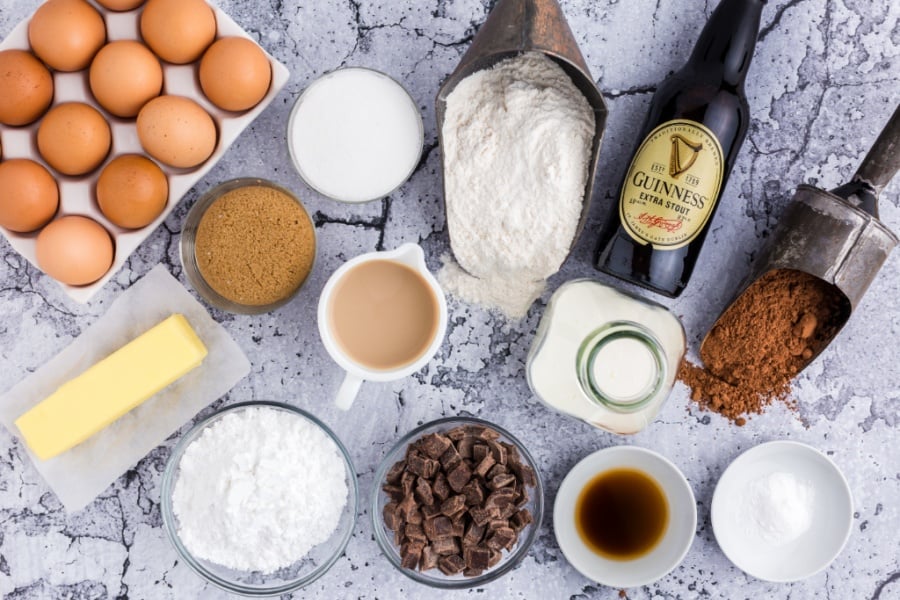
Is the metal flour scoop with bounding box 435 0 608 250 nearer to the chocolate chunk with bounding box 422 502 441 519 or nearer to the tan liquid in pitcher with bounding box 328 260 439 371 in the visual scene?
the tan liquid in pitcher with bounding box 328 260 439 371

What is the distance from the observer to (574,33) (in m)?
1.45

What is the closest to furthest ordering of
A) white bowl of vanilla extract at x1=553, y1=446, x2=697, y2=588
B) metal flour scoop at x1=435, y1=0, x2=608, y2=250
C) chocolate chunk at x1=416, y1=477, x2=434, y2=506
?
1. metal flour scoop at x1=435, y1=0, x2=608, y2=250
2. chocolate chunk at x1=416, y1=477, x2=434, y2=506
3. white bowl of vanilla extract at x1=553, y1=446, x2=697, y2=588

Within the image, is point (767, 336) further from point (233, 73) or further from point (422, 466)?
point (233, 73)

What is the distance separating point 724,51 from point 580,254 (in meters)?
0.44

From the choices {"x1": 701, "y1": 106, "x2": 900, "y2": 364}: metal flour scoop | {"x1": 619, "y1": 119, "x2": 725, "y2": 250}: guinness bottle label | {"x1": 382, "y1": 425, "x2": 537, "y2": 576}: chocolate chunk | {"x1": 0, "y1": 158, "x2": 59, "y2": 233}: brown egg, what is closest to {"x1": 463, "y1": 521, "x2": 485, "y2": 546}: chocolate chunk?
{"x1": 382, "y1": 425, "x2": 537, "y2": 576}: chocolate chunk

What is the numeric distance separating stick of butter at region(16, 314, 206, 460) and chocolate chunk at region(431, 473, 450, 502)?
510 mm

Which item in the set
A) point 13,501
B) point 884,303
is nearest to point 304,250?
point 13,501

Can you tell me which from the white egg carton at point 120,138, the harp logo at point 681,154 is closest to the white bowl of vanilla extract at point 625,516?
the harp logo at point 681,154

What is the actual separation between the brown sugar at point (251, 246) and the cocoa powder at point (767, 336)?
2.58 feet

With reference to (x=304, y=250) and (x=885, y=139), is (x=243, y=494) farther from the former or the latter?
(x=885, y=139)

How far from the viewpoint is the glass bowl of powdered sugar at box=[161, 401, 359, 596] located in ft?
4.16

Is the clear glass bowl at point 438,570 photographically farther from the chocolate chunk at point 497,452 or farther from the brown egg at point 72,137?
A: the brown egg at point 72,137

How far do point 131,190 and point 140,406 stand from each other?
439 mm

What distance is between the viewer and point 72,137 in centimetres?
124
